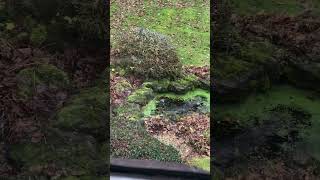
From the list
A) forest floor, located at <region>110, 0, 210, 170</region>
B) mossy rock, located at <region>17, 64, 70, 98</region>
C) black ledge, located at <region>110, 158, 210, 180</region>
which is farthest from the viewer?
forest floor, located at <region>110, 0, 210, 170</region>

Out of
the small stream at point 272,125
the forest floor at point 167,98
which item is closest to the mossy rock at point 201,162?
the forest floor at point 167,98

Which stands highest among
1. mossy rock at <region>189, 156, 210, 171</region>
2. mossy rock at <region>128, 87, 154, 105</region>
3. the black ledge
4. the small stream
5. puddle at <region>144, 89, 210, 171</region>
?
the small stream

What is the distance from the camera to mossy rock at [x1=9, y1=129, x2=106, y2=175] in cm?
375

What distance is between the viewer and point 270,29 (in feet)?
11.3

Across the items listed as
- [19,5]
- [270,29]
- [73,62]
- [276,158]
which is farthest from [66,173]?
[270,29]

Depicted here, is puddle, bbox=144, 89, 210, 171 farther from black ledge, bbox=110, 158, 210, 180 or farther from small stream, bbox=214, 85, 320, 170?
small stream, bbox=214, 85, 320, 170

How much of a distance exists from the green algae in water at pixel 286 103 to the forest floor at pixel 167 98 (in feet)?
5.80

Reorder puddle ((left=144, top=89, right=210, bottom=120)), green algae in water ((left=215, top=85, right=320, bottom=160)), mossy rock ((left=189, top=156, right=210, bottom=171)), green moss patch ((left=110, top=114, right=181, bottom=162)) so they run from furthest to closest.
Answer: puddle ((left=144, top=89, right=210, bottom=120)) < green moss patch ((left=110, top=114, right=181, bottom=162)) < mossy rock ((left=189, top=156, right=210, bottom=171)) < green algae in water ((left=215, top=85, right=320, bottom=160))

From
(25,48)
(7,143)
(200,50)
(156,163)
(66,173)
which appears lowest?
(156,163)

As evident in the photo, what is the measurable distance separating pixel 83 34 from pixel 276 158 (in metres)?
1.77

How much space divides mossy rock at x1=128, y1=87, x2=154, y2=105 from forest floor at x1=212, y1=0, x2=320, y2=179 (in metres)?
2.15

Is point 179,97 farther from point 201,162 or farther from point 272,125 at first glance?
point 272,125

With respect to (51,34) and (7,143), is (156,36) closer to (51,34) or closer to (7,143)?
(51,34)

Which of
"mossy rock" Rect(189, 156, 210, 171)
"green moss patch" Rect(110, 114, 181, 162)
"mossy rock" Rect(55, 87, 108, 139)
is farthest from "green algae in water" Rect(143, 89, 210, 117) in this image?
"mossy rock" Rect(55, 87, 108, 139)
